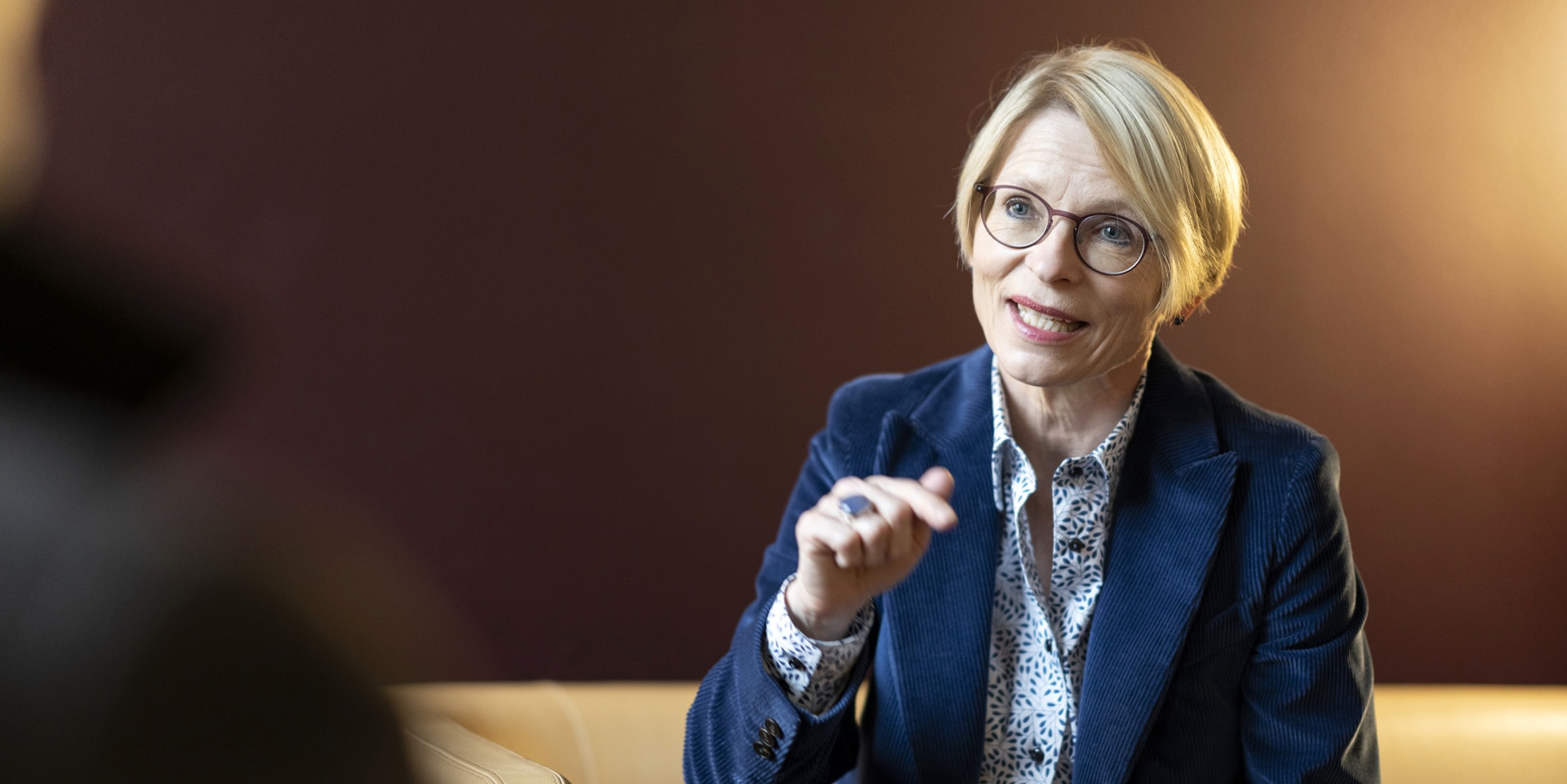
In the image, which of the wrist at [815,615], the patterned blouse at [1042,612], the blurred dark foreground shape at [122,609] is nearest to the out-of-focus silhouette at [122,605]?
the blurred dark foreground shape at [122,609]

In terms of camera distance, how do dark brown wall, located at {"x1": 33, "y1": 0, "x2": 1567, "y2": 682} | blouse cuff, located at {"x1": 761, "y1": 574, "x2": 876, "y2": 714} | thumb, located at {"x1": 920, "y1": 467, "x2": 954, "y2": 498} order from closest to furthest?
1. thumb, located at {"x1": 920, "y1": 467, "x2": 954, "y2": 498}
2. blouse cuff, located at {"x1": 761, "y1": 574, "x2": 876, "y2": 714}
3. dark brown wall, located at {"x1": 33, "y1": 0, "x2": 1567, "y2": 682}

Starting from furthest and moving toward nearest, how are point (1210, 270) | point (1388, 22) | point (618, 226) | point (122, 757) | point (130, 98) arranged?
point (1388, 22) → point (618, 226) → point (130, 98) → point (1210, 270) → point (122, 757)

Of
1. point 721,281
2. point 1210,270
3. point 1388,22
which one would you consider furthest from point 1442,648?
point 721,281

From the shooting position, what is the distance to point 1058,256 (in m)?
1.24

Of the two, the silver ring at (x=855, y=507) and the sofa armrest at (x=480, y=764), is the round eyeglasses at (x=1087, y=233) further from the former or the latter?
the sofa armrest at (x=480, y=764)

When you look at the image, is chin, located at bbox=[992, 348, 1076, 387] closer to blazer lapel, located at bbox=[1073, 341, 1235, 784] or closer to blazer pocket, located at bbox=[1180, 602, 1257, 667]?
blazer lapel, located at bbox=[1073, 341, 1235, 784]

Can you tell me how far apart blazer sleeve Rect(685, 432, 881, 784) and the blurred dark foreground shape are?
0.94 metres

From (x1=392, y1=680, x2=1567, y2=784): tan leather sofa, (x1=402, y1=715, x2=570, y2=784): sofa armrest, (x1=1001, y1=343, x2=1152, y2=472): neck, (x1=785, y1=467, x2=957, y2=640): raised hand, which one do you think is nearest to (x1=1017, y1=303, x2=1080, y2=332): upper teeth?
(x1=1001, y1=343, x2=1152, y2=472): neck

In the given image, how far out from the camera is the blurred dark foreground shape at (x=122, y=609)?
254 millimetres

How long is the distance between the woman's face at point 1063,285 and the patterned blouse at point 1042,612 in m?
0.11

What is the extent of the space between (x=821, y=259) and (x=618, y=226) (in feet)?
1.17

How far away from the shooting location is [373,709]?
0.28 meters

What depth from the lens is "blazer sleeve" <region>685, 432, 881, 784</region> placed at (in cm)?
119

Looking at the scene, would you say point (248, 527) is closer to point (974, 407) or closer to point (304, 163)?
point (974, 407)
